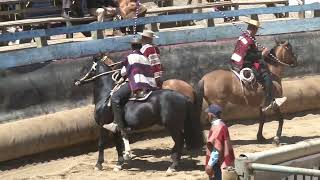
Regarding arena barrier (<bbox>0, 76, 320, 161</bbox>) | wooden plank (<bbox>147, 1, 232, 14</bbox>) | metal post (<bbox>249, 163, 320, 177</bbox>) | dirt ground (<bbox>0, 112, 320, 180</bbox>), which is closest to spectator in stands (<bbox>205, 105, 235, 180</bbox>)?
dirt ground (<bbox>0, 112, 320, 180</bbox>)

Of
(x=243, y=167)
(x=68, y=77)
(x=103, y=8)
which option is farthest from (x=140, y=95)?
(x=243, y=167)

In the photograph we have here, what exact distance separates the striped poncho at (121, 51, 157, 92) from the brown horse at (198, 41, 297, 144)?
197cm

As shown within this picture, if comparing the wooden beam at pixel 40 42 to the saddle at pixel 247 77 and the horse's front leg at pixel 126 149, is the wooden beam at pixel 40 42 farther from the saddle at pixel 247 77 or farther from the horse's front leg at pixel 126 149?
the saddle at pixel 247 77

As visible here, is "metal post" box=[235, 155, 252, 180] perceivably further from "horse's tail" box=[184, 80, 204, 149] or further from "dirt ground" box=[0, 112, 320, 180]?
"horse's tail" box=[184, 80, 204, 149]

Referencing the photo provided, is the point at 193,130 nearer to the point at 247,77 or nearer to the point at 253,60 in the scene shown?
the point at 247,77

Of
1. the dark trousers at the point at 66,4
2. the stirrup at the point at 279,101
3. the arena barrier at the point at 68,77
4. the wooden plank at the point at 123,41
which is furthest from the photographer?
the dark trousers at the point at 66,4

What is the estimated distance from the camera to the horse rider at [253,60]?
1430 centimetres

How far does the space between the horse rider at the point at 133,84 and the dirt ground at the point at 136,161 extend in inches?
37.2

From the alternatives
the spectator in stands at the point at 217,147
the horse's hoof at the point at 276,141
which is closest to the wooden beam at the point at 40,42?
the horse's hoof at the point at 276,141

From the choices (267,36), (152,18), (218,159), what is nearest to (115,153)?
(152,18)

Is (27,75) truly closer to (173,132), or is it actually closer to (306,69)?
(173,132)

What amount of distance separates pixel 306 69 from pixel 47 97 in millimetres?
7857

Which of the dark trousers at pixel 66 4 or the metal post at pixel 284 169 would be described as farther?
the dark trousers at pixel 66 4

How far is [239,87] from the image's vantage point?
1434 cm
